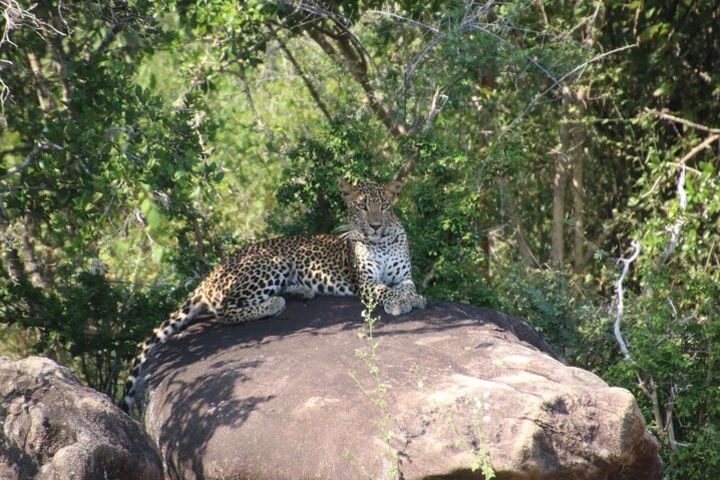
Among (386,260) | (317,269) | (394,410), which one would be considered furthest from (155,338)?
(394,410)

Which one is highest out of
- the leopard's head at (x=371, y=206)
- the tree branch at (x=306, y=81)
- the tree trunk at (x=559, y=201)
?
the tree branch at (x=306, y=81)

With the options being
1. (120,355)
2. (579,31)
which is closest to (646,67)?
(579,31)

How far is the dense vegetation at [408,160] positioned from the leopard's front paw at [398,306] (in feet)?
4.33

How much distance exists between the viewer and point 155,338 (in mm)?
9516

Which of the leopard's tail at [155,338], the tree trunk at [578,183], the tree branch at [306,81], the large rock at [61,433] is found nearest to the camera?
the large rock at [61,433]

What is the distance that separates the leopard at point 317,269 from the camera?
9742 mm

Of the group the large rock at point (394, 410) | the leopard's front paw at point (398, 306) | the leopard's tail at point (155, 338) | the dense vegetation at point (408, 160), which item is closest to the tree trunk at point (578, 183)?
the dense vegetation at point (408, 160)

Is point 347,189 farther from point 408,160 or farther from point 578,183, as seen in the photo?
point 578,183

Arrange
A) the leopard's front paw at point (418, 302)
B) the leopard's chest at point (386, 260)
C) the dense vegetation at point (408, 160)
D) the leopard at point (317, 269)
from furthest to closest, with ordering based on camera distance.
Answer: the leopard's chest at point (386, 260), the leopard at point (317, 269), the leopard's front paw at point (418, 302), the dense vegetation at point (408, 160)

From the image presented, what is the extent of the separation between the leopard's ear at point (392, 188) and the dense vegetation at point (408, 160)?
0.50 meters

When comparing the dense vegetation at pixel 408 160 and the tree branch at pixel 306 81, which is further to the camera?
the tree branch at pixel 306 81

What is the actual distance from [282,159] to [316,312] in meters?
3.35

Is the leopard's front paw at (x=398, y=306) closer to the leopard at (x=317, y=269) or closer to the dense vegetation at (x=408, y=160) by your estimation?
the leopard at (x=317, y=269)

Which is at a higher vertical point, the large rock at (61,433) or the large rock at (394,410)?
the large rock at (61,433)
